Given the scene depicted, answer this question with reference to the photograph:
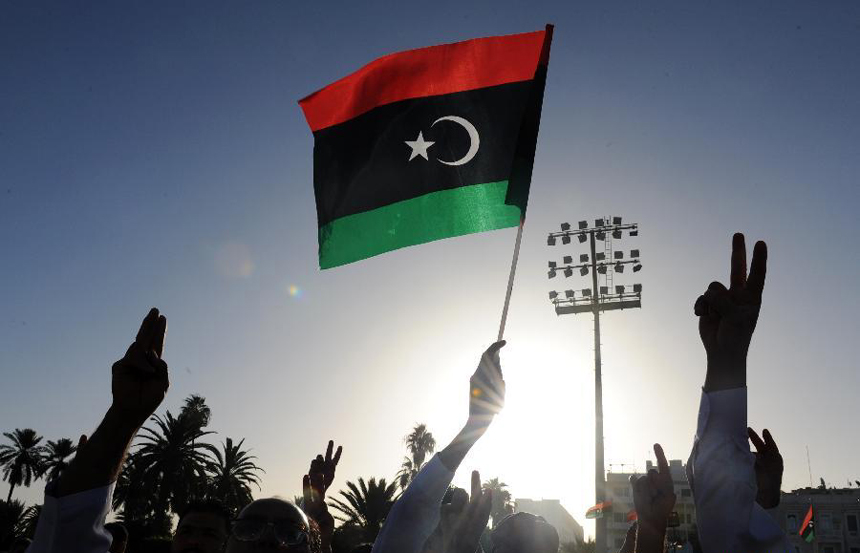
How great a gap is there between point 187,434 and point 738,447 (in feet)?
121

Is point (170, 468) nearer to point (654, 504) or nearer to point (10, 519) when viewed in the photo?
point (10, 519)

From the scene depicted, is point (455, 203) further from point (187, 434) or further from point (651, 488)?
point (187, 434)

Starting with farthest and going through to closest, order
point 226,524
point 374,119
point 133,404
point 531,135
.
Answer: point 374,119
point 531,135
point 226,524
point 133,404

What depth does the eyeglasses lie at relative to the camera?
281 centimetres

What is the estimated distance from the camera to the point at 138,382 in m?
1.88

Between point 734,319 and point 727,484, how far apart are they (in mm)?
488

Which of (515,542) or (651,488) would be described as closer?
(651,488)

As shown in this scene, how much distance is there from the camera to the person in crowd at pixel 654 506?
8.55 ft

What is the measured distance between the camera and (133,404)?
1.85m

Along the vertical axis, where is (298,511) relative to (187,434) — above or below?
below

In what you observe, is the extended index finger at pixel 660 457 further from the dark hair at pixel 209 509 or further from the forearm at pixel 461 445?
the dark hair at pixel 209 509

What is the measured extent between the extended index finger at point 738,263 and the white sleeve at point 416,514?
49.0 inches

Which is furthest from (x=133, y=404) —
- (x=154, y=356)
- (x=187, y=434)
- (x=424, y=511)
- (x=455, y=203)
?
(x=187, y=434)

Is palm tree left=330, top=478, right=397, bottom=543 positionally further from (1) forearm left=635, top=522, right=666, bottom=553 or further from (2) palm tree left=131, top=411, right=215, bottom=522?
(1) forearm left=635, top=522, right=666, bottom=553
